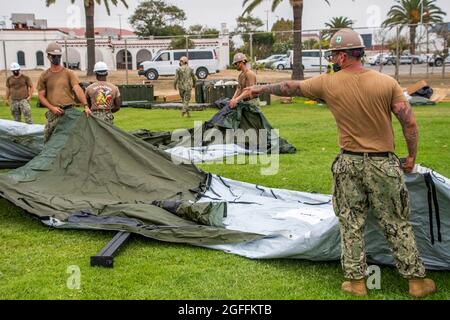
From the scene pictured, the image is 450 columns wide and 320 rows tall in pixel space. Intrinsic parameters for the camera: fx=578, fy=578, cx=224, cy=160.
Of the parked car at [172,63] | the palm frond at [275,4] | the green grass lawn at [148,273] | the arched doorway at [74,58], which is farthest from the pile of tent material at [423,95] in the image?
the arched doorway at [74,58]

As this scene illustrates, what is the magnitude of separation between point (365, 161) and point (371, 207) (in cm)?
36

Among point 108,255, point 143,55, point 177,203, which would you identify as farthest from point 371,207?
point 143,55

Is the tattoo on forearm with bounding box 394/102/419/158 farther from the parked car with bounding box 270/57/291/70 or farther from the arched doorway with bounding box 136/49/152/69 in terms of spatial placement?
the arched doorway with bounding box 136/49/152/69

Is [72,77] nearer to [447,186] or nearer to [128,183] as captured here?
[128,183]

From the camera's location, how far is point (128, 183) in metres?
6.64

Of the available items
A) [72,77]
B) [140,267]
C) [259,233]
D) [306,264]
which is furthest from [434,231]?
[72,77]

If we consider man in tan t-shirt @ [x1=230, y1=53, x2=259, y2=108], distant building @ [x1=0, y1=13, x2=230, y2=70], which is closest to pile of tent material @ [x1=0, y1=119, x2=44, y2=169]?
man in tan t-shirt @ [x1=230, y1=53, x2=259, y2=108]

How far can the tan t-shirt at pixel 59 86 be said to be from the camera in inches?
Answer: 297

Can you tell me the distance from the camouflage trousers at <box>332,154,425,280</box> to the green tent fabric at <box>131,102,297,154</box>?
616 cm

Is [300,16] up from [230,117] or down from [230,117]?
up

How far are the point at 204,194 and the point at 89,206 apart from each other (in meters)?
1.44

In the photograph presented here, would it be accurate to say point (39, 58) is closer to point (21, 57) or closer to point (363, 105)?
point (21, 57)

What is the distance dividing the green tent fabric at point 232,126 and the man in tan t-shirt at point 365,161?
609 cm

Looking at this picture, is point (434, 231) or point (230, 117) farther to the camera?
point (230, 117)
